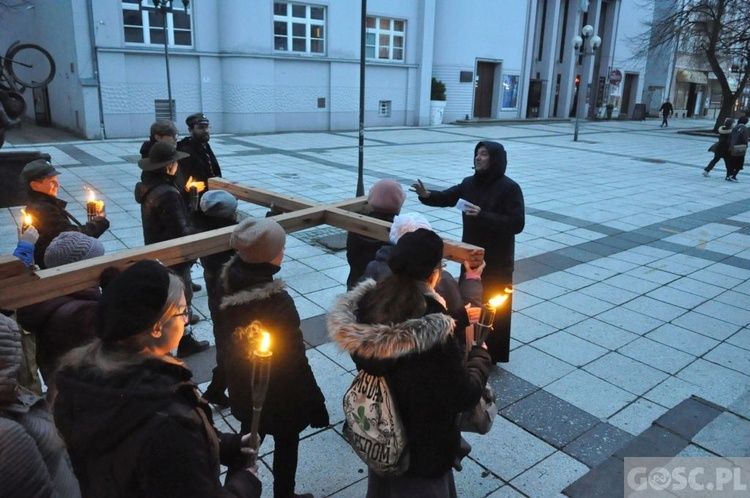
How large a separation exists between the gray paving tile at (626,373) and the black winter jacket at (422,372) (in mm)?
2909

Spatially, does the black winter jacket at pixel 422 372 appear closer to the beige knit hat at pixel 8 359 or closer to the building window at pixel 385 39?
the beige knit hat at pixel 8 359

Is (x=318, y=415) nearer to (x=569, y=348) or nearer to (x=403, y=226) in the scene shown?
(x=403, y=226)

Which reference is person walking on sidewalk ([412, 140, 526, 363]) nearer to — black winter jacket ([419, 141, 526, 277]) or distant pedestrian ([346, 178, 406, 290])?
black winter jacket ([419, 141, 526, 277])

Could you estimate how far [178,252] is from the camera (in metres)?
2.85

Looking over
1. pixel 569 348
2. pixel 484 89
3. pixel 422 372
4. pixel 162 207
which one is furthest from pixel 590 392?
pixel 484 89

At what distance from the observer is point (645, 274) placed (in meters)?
7.56

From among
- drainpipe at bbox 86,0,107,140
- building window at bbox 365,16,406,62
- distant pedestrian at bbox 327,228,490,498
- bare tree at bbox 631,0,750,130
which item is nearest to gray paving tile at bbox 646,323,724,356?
distant pedestrian at bbox 327,228,490,498

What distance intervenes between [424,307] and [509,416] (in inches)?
92.1

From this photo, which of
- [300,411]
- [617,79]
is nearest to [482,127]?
[617,79]

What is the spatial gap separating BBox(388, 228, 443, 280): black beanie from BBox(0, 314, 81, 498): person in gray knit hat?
1359mm

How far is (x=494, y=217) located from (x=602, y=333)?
207 centimetres

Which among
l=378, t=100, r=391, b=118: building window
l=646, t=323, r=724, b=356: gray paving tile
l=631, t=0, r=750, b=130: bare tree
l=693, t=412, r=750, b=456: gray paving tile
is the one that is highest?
l=631, t=0, r=750, b=130: bare tree

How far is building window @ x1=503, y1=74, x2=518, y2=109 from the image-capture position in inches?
1267

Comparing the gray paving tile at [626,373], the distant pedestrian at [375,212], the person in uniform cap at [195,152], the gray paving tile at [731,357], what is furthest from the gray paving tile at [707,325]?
the person in uniform cap at [195,152]
